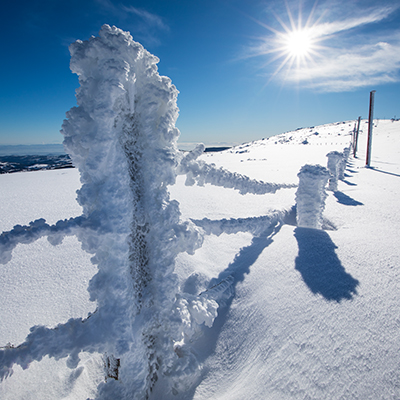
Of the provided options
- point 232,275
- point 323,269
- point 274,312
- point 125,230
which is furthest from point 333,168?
point 125,230

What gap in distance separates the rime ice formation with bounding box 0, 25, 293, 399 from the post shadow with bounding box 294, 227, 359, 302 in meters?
0.97

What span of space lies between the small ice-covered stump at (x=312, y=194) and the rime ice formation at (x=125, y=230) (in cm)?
239

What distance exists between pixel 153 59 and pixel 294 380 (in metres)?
2.06

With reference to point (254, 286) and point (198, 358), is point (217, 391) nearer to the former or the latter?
point (198, 358)

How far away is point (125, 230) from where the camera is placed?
118 cm

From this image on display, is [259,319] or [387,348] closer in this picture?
[387,348]

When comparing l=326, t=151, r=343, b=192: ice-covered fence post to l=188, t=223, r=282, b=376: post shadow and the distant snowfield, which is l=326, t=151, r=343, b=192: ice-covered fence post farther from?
l=188, t=223, r=282, b=376: post shadow

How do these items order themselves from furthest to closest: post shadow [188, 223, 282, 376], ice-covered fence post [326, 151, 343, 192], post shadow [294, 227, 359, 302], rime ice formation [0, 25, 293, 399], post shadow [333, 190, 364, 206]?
ice-covered fence post [326, 151, 343, 192], post shadow [333, 190, 364, 206], post shadow [294, 227, 359, 302], post shadow [188, 223, 282, 376], rime ice formation [0, 25, 293, 399]

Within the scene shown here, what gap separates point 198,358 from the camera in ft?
4.90

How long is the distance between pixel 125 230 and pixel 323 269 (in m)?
1.82

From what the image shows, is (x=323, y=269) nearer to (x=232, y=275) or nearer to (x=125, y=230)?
(x=232, y=275)

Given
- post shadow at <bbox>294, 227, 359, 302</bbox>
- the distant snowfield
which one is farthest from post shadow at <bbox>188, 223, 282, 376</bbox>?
post shadow at <bbox>294, 227, 359, 302</bbox>

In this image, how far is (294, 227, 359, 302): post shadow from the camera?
171 centimetres

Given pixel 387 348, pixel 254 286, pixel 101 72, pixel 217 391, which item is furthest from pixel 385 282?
pixel 101 72
